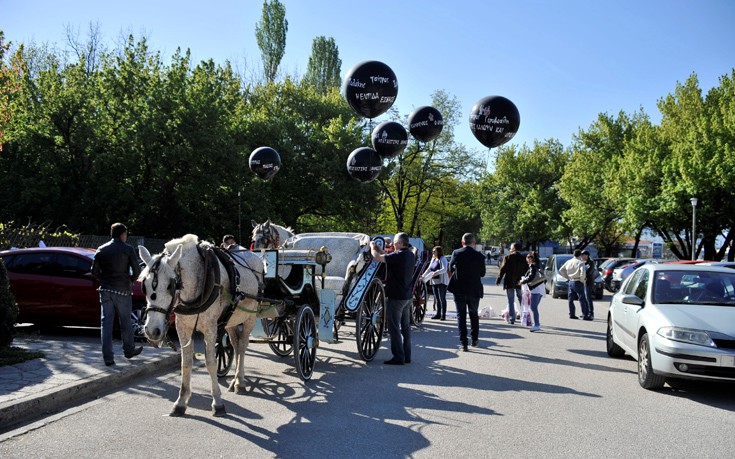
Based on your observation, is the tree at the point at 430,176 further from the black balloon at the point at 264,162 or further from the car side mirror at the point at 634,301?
the car side mirror at the point at 634,301

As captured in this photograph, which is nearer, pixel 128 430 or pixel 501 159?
pixel 128 430

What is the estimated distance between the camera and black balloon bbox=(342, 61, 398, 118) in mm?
13609

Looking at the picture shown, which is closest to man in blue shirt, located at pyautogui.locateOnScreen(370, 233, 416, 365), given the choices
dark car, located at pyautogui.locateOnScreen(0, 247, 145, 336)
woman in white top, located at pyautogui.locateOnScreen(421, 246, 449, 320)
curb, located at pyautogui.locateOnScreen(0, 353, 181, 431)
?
curb, located at pyautogui.locateOnScreen(0, 353, 181, 431)

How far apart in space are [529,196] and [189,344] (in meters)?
57.5

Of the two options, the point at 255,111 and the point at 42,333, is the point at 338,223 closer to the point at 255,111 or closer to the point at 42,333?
the point at 255,111

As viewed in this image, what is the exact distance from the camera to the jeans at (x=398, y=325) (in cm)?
927

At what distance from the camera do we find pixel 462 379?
8281 mm

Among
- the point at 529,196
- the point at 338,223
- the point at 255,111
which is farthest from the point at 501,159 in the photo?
the point at 255,111

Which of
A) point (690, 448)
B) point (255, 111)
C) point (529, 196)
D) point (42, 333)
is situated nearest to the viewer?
point (690, 448)

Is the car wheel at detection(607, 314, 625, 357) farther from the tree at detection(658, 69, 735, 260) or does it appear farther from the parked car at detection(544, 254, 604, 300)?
the tree at detection(658, 69, 735, 260)

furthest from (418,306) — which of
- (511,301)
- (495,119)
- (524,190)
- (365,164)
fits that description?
(524,190)

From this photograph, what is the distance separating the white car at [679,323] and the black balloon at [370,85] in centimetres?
680

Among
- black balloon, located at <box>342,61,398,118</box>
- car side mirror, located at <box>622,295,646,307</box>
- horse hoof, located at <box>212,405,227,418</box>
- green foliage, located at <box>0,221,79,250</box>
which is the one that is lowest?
horse hoof, located at <box>212,405,227,418</box>

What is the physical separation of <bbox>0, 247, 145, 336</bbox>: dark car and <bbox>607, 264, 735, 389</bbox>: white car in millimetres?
7861
